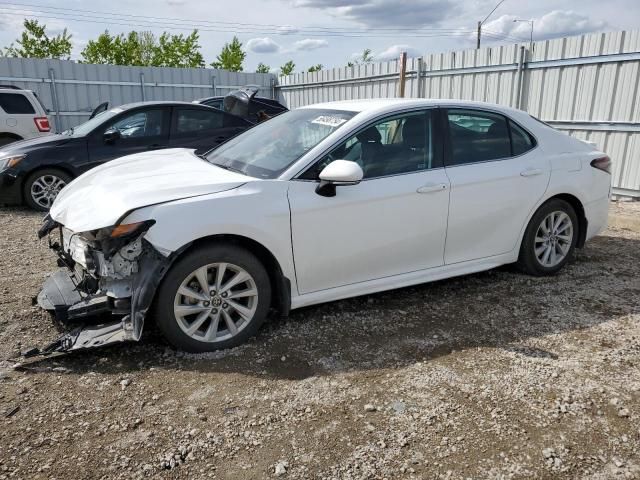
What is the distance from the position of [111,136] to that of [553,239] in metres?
6.04

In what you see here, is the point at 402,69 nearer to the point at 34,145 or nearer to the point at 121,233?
the point at 34,145

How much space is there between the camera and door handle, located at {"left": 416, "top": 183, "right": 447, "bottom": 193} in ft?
12.7

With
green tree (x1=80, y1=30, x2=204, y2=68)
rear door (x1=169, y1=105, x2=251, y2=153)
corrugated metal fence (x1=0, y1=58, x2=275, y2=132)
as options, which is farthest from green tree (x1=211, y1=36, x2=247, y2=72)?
rear door (x1=169, y1=105, x2=251, y2=153)

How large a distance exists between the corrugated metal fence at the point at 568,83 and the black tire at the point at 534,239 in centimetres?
446

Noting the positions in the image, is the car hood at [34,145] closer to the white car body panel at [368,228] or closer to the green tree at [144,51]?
the white car body panel at [368,228]

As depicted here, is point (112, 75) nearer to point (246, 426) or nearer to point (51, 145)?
point (51, 145)

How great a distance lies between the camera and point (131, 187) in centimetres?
344

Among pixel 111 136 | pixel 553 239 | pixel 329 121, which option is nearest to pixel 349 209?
pixel 329 121

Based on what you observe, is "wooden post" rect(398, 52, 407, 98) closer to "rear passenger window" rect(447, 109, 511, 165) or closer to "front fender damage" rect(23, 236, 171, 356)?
"rear passenger window" rect(447, 109, 511, 165)

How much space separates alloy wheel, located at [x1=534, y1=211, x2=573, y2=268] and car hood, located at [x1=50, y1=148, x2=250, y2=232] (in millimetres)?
2804

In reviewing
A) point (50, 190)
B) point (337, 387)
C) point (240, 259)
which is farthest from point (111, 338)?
point (50, 190)

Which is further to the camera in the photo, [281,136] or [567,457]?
[281,136]

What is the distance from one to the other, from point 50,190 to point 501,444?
726cm

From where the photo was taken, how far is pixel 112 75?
56.0 ft
